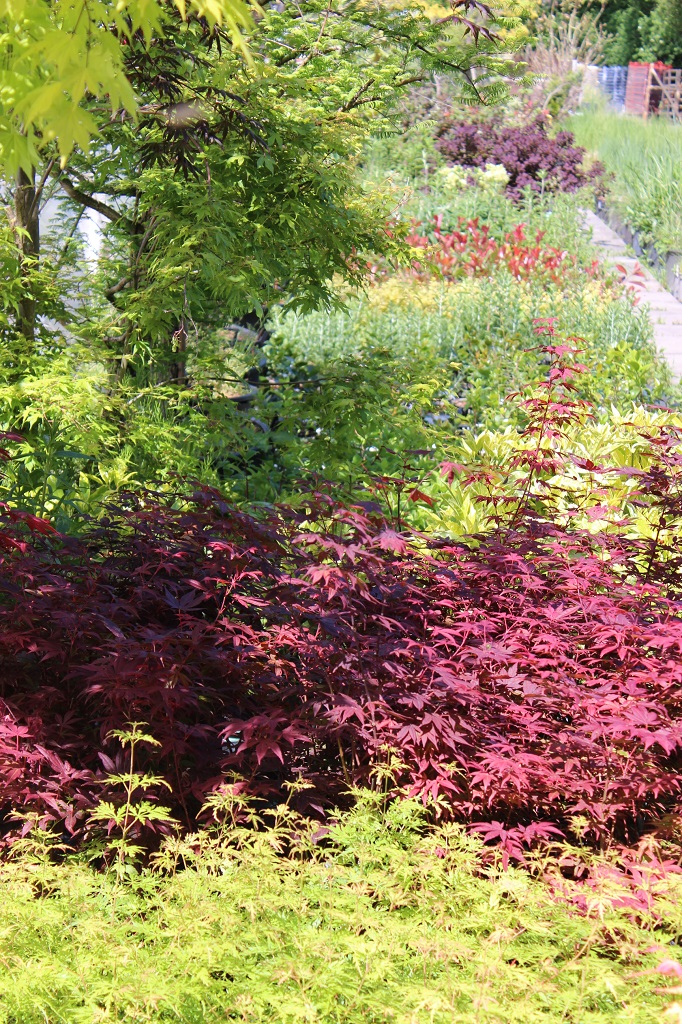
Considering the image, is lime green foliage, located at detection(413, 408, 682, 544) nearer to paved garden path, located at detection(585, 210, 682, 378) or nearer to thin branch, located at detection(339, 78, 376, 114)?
thin branch, located at detection(339, 78, 376, 114)

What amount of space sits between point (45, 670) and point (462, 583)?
1.51 m

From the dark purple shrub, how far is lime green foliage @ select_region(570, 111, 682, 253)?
2.28ft

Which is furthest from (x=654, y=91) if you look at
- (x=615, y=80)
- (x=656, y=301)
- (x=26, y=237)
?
(x=26, y=237)

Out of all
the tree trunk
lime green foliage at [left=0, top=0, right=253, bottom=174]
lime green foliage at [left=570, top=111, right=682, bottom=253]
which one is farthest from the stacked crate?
lime green foliage at [left=0, top=0, right=253, bottom=174]

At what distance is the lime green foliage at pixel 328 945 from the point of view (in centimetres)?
199

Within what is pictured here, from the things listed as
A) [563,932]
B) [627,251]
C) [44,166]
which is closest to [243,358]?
[44,166]

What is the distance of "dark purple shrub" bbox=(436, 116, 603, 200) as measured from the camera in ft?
52.0

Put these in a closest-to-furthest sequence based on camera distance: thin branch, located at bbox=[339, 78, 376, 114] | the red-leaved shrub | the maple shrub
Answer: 1. the maple shrub
2. thin branch, located at bbox=[339, 78, 376, 114]
3. the red-leaved shrub

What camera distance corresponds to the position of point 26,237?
4871 millimetres

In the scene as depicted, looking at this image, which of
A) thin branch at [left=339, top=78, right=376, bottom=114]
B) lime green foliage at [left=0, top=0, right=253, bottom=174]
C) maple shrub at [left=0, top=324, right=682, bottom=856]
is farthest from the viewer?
thin branch at [left=339, top=78, right=376, bottom=114]

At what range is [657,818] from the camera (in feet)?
10.3

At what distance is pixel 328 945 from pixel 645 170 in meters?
15.0

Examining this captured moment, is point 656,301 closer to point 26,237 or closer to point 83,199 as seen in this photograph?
point 83,199

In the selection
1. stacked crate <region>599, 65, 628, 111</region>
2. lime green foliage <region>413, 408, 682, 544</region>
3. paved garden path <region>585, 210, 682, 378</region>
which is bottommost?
lime green foliage <region>413, 408, 682, 544</region>
